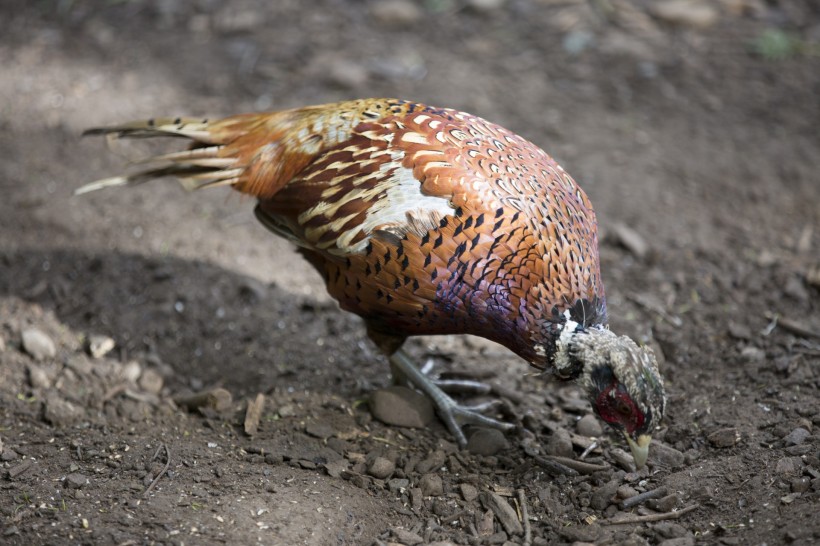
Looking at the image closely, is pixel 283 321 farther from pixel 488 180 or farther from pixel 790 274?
pixel 790 274

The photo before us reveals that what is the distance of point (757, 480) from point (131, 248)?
12.4ft

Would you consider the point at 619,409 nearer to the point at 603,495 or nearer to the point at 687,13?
the point at 603,495

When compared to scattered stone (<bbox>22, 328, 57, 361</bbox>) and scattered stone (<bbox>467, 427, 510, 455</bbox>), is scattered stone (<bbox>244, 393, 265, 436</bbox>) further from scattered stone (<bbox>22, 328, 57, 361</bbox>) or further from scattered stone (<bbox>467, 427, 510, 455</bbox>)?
scattered stone (<bbox>22, 328, 57, 361</bbox>)

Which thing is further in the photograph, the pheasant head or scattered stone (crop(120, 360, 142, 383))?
scattered stone (crop(120, 360, 142, 383))

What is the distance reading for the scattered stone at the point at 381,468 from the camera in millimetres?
3572

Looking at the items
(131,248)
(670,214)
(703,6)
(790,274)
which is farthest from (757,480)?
(703,6)

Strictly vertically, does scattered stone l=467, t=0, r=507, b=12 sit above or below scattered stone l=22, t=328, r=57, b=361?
above

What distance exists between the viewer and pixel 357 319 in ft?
15.9

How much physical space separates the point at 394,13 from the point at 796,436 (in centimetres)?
531

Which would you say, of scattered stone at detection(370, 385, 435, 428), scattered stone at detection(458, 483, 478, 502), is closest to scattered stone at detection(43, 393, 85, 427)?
scattered stone at detection(370, 385, 435, 428)

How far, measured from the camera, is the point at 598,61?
22.6ft

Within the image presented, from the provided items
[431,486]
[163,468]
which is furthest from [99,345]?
[431,486]

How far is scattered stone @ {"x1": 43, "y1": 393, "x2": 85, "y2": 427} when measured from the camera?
12.6 ft

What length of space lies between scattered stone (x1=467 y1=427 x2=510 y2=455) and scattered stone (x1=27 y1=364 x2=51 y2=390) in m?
2.19
